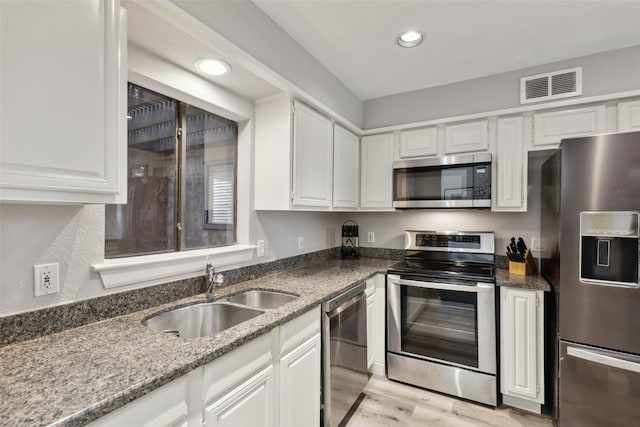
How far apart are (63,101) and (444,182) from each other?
2.41 meters

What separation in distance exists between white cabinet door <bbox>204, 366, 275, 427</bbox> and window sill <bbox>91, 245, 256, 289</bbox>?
0.69 metres

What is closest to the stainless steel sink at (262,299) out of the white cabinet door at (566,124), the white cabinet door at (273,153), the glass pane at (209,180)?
the glass pane at (209,180)

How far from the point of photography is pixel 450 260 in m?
2.71

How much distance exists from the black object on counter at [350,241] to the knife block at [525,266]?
4.49ft

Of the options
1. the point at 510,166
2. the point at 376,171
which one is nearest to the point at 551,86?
the point at 510,166

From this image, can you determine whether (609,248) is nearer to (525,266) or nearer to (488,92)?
(525,266)

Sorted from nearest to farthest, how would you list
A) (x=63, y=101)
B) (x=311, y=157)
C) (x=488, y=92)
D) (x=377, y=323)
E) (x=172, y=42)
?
(x=63, y=101) < (x=172, y=42) < (x=311, y=157) < (x=377, y=323) < (x=488, y=92)

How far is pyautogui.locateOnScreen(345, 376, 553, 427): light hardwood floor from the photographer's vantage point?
2.00 m

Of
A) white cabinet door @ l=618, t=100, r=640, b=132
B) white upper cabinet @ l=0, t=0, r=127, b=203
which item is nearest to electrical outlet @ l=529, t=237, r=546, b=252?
white cabinet door @ l=618, t=100, r=640, b=132

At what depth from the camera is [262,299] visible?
186cm

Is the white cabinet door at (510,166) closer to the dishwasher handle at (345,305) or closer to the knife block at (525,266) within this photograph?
the knife block at (525,266)

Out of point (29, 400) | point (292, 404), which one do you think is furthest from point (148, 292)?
point (292, 404)

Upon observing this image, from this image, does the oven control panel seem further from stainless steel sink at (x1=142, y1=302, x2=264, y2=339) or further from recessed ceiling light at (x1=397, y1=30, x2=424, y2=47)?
stainless steel sink at (x1=142, y1=302, x2=264, y2=339)

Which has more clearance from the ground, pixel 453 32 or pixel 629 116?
pixel 453 32
